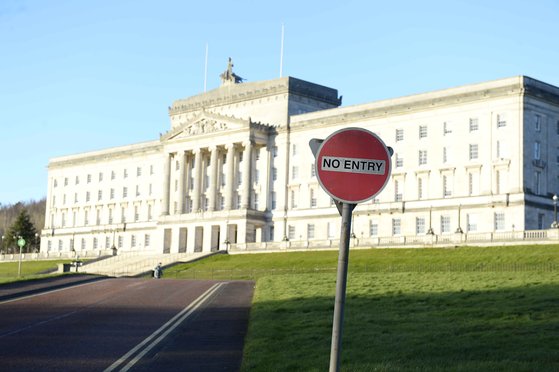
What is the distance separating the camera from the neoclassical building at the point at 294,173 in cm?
10125

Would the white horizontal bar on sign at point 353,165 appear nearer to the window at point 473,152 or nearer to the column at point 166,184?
the window at point 473,152

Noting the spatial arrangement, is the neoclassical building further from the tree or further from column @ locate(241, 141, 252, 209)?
the tree

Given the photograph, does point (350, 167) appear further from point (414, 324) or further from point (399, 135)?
point (399, 135)

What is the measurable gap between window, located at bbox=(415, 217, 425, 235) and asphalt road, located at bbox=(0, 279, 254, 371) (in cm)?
6075

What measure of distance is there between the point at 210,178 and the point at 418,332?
344ft

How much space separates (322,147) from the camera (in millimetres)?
12859

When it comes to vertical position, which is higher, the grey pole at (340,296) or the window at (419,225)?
the window at (419,225)

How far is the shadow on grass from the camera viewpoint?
845 inches

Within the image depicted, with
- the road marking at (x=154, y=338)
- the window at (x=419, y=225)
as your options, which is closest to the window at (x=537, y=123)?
the window at (x=419, y=225)

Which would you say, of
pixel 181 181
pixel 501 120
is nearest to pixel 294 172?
pixel 181 181

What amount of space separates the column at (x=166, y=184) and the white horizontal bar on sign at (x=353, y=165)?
124m

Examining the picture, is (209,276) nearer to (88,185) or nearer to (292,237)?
(292,237)

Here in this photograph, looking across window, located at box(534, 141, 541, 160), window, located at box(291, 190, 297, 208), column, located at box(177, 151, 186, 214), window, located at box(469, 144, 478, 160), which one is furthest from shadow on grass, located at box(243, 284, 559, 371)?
column, located at box(177, 151, 186, 214)

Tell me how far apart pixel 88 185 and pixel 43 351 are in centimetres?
13817
